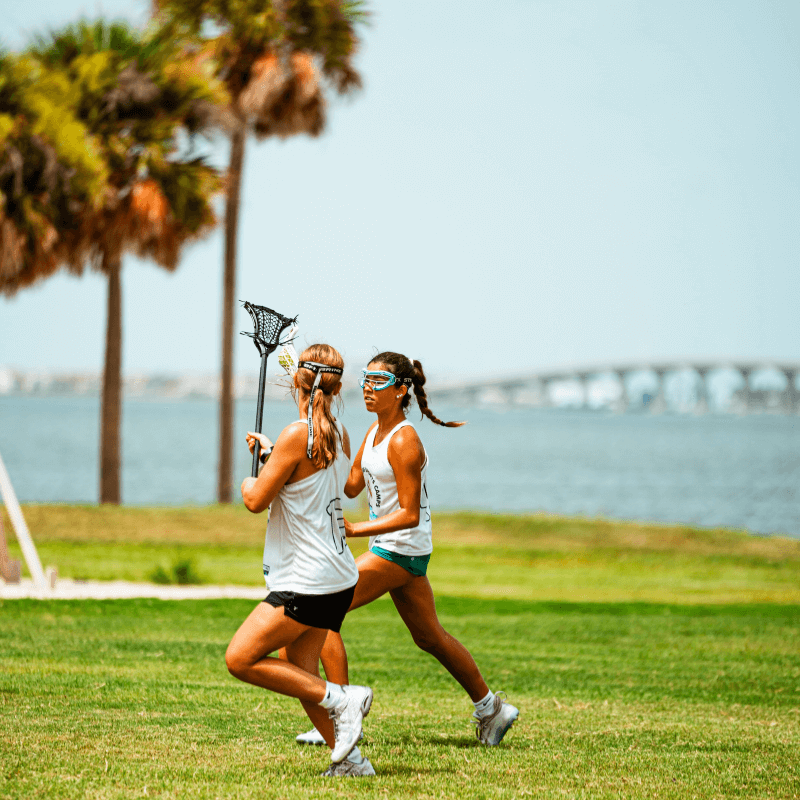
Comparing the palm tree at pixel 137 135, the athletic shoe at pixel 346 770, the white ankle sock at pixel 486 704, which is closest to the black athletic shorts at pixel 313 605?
the athletic shoe at pixel 346 770

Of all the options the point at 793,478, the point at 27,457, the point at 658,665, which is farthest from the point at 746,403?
the point at 658,665

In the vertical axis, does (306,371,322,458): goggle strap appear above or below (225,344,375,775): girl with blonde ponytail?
above

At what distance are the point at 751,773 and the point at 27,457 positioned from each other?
80.7 metres

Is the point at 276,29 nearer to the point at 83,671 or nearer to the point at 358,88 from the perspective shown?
the point at 358,88

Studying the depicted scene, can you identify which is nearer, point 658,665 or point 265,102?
point 658,665

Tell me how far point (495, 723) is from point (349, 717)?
50.9 inches

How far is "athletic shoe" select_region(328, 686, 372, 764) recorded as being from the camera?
4.65 m

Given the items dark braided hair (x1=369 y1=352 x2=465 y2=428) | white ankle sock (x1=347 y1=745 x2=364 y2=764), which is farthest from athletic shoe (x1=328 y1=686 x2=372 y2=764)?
dark braided hair (x1=369 y1=352 x2=465 y2=428)

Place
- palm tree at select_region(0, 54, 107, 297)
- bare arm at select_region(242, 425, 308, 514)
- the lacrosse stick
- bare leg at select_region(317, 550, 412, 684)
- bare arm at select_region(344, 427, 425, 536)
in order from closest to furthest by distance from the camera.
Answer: bare arm at select_region(242, 425, 308, 514) → the lacrosse stick → bare arm at select_region(344, 427, 425, 536) → bare leg at select_region(317, 550, 412, 684) → palm tree at select_region(0, 54, 107, 297)

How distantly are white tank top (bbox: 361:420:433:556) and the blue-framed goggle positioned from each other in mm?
197

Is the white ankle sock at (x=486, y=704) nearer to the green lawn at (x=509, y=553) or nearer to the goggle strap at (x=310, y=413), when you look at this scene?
the goggle strap at (x=310, y=413)

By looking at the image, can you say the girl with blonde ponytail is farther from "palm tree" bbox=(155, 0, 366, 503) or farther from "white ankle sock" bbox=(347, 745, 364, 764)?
"palm tree" bbox=(155, 0, 366, 503)

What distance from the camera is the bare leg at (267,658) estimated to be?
4.57 meters

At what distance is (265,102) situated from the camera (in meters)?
24.6
